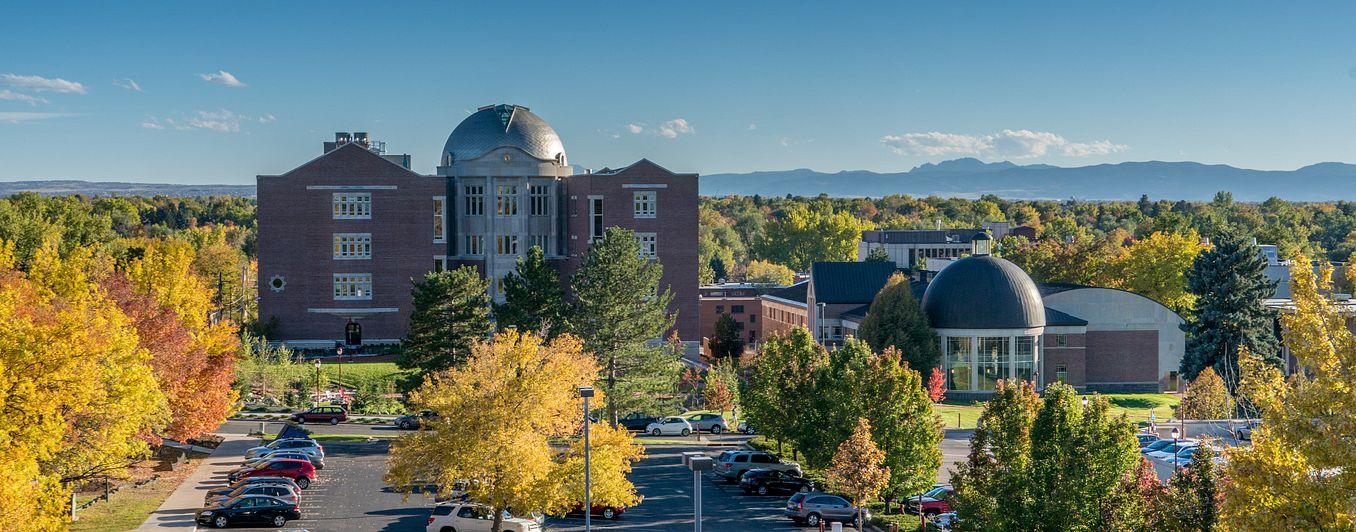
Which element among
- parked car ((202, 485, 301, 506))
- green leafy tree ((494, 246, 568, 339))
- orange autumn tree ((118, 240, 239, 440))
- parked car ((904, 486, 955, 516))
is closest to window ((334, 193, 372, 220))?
orange autumn tree ((118, 240, 239, 440))

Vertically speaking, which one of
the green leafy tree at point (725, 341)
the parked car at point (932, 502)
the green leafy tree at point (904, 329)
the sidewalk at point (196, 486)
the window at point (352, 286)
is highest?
the window at point (352, 286)

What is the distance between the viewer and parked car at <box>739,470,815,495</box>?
171 ft

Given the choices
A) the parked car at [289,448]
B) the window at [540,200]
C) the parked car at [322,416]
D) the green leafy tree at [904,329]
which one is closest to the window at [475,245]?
the window at [540,200]

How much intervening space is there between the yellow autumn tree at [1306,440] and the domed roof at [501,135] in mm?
79396

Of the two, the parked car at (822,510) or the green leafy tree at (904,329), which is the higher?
the green leafy tree at (904,329)

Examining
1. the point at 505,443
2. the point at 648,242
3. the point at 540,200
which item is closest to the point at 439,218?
the point at 540,200

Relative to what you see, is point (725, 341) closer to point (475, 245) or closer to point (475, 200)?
point (475, 245)

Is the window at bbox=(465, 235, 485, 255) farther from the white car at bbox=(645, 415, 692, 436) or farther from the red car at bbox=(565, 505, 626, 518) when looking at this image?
the red car at bbox=(565, 505, 626, 518)

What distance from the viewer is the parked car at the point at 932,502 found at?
4659 cm

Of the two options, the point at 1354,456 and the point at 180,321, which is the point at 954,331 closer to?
the point at 180,321

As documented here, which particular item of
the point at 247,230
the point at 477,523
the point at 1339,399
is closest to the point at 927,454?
the point at 477,523

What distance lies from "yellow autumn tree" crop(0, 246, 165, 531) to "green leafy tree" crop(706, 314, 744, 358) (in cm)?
6025

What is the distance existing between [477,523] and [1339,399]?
93.4 ft

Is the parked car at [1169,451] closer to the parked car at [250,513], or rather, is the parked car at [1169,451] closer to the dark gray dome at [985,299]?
the dark gray dome at [985,299]
